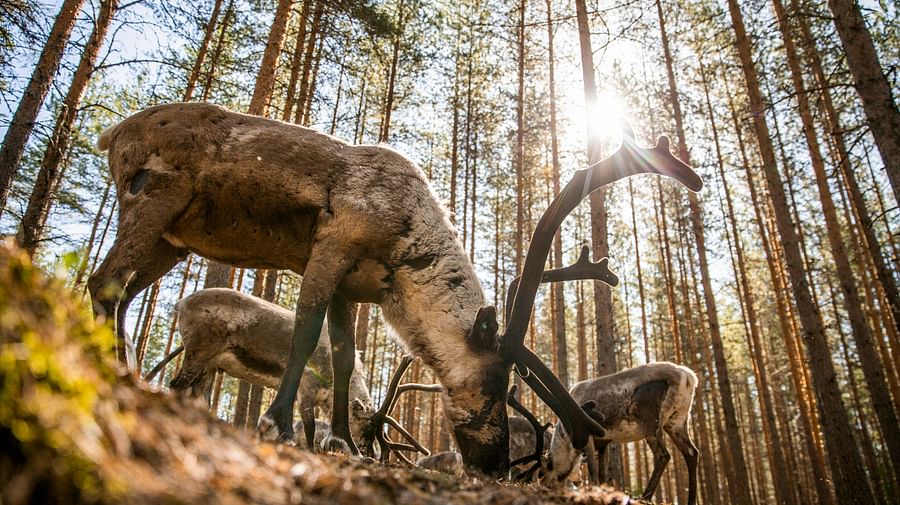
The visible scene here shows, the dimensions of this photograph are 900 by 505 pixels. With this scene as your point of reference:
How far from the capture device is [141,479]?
0.78 meters

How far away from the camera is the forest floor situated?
0.78m

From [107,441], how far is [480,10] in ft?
85.2

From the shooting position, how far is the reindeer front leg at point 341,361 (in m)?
4.91

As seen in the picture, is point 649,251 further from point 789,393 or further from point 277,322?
point 277,322

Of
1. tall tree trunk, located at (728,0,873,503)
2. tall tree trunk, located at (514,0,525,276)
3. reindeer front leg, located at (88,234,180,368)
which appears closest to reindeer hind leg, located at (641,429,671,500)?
tall tree trunk, located at (728,0,873,503)

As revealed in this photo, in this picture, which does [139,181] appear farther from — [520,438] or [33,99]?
[520,438]

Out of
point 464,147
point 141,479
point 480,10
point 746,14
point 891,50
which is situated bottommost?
point 141,479

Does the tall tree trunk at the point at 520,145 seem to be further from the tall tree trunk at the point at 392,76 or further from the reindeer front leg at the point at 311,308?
the reindeer front leg at the point at 311,308

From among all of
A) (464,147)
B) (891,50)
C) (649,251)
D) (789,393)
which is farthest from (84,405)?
(789,393)

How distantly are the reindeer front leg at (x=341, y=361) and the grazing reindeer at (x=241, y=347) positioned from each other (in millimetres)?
3144

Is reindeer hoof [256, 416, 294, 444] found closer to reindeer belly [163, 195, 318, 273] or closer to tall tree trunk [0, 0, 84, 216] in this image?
reindeer belly [163, 195, 318, 273]

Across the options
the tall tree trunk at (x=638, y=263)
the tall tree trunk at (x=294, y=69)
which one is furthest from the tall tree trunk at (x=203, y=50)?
the tall tree trunk at (x=638, y=263)

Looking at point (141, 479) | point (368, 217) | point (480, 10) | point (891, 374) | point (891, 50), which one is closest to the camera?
point (141, 479)

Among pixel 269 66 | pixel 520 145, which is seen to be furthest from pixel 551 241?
pixel 520 145
